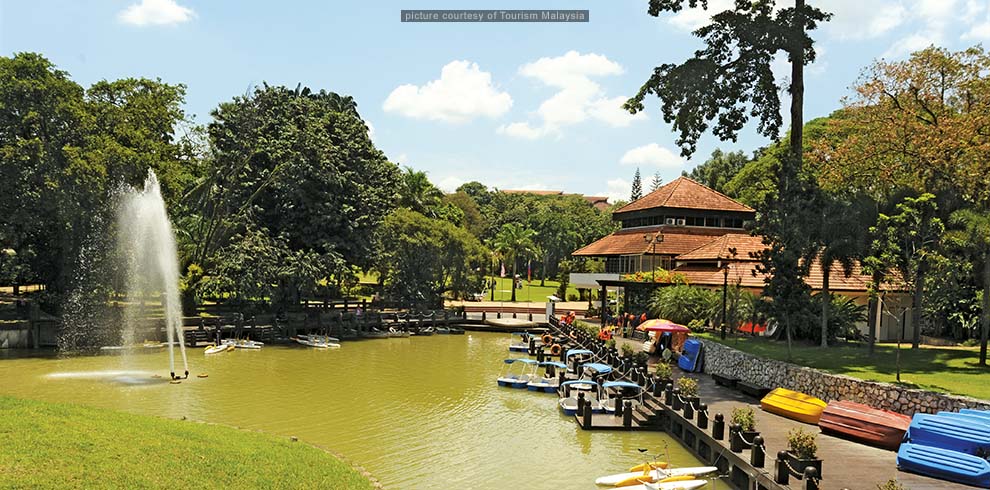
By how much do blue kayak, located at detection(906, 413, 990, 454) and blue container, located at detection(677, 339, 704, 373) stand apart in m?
13.3

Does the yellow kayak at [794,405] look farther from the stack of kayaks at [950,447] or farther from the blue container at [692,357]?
the blue container at [692,357]

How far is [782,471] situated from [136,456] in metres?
13.1

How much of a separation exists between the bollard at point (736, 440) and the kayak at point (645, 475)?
724mm

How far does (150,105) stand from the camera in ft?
133

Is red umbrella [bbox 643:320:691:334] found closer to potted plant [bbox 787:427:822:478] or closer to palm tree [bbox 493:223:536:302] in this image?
potted plant [bbox 787:427:822:478]

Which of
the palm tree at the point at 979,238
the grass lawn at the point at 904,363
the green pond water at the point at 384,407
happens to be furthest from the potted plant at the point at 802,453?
the palm tree at the point at 979,238

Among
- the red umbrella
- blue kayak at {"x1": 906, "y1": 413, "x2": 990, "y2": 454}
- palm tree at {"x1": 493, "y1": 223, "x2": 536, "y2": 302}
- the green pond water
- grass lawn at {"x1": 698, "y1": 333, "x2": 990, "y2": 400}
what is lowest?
the green pond water

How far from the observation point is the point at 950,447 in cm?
1455

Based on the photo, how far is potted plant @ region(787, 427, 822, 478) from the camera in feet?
46.2

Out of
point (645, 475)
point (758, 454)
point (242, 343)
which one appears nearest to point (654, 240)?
point (242, 343)

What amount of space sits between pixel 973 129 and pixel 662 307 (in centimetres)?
1909

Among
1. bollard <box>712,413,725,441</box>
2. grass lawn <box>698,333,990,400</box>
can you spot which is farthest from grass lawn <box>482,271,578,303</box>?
bollard <box>712,413,725,441</box>

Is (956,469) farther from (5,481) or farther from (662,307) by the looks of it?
(662,307)

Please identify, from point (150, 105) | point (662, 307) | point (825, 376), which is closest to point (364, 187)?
point (150, 105)
